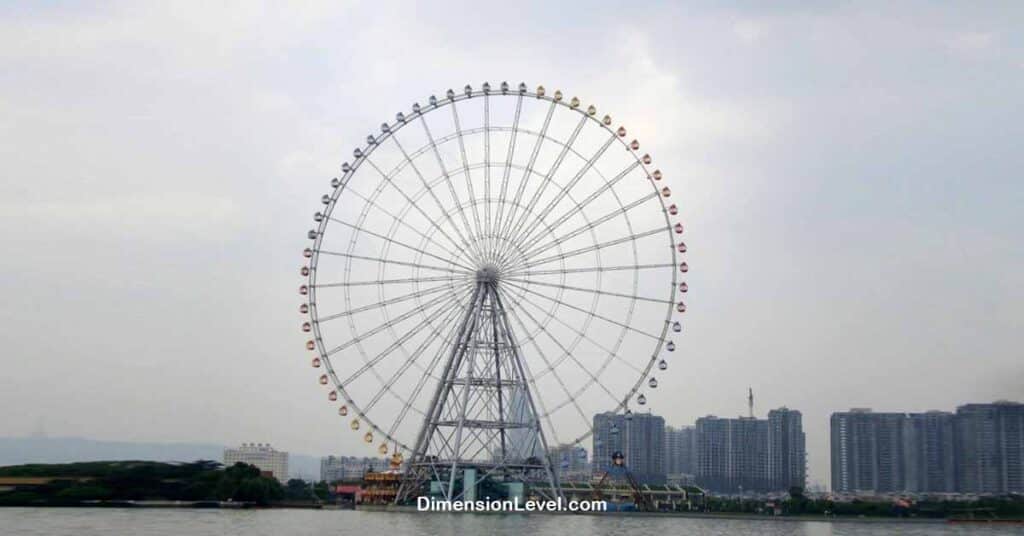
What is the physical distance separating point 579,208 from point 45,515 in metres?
35.2

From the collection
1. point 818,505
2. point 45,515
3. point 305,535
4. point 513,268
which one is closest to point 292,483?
point 818,505

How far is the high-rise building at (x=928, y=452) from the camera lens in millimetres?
148250

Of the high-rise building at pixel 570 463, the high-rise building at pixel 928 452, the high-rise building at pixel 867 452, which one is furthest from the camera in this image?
the high-rise building at pixel 867 452

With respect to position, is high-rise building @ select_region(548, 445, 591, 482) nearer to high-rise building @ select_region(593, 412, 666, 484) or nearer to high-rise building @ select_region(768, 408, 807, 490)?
high-rise building @ select_region(593, 412, 666, 484)

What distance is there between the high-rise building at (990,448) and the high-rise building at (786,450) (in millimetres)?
46285

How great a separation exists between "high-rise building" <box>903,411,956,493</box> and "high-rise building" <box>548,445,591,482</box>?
40246 mm

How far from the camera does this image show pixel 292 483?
136m

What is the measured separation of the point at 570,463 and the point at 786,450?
39.5 metres

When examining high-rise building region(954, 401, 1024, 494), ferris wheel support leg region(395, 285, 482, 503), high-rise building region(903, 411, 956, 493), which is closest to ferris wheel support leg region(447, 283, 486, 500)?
ferris wheel support leg region(395, 285, 482, 503)

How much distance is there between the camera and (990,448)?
14062 cm

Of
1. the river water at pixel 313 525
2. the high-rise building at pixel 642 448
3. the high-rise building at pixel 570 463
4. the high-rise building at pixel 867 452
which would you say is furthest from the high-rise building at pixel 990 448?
the river water at pixel 313 525

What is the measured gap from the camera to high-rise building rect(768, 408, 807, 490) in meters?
192

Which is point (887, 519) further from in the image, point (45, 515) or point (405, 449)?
point (45, 515)

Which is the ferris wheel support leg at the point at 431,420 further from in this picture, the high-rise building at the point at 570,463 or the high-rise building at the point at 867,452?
the high-rise building at the point at 867,452
